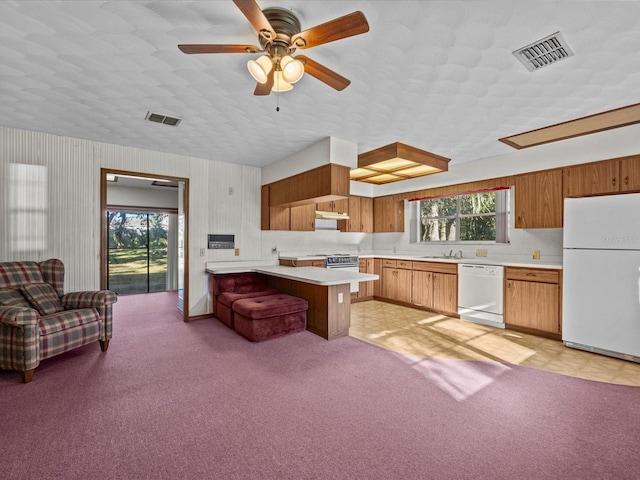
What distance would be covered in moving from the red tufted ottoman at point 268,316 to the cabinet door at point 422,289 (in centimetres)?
234

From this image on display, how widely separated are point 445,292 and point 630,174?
2.65 metres

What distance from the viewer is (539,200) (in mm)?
4113

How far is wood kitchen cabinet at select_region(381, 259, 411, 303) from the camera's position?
5566 millimetres

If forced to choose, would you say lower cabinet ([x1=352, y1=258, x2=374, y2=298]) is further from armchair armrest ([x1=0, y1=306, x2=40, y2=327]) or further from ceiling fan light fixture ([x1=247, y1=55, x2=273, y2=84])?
armchair armrest ([x1=0, y1=306, x2=40, y2=327])

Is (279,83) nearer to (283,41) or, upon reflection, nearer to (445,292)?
(283,41)

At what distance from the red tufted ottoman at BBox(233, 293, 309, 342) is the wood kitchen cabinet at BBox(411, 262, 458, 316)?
2342 mm

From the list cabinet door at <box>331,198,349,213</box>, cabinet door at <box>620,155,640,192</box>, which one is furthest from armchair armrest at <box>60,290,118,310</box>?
cabinet door at <box>620,155,640,192</box>

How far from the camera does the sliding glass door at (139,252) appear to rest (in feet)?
23.5

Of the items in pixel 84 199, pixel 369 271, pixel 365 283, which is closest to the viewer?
pixel 84 199

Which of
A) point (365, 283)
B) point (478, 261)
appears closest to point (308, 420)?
point (478, 261)

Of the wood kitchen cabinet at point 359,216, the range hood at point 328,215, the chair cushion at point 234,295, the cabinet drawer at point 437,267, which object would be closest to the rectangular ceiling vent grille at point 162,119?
the chair cushion at point 234,295

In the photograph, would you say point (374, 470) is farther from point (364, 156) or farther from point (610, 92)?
point (364, 156)

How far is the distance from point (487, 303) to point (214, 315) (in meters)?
4.17

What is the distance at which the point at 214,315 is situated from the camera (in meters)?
4.83
